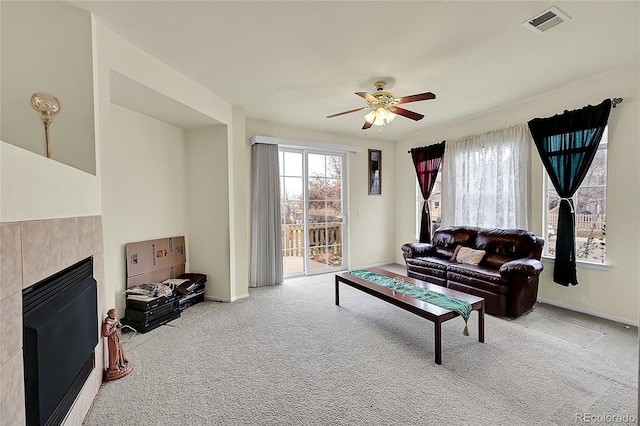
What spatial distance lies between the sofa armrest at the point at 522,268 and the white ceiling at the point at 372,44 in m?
2.02

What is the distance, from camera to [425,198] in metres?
5.12

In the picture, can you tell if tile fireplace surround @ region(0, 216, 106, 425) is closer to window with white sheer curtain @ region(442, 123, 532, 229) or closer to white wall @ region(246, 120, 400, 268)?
white wall @ region(246, 120, 400, 268)

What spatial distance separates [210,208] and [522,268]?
3.77 meters

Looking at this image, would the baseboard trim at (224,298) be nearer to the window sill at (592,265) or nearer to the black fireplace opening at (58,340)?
the black fireplace opening at (58,340)

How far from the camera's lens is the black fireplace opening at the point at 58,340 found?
3.88ft

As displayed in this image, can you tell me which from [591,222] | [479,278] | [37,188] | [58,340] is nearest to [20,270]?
[37,188]

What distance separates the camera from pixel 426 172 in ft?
16.6

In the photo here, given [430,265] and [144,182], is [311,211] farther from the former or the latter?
[144,182]

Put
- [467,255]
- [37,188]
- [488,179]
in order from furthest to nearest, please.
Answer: [488,179], [467,255], [37,188]

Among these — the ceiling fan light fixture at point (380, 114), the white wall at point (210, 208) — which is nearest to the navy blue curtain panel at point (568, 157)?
the ceiling fan light fixture at point (380, 114)

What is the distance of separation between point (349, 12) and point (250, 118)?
2.62m

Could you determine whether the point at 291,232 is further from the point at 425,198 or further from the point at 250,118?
the point at 425,198

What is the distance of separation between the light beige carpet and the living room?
487mm

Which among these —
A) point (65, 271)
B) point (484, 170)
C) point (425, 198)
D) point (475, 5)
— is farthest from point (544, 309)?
point (65, 271)
